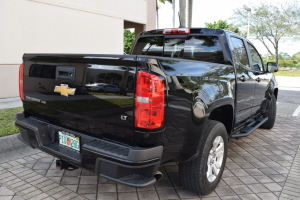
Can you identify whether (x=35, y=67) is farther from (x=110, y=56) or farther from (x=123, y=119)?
(x=123, y=119)

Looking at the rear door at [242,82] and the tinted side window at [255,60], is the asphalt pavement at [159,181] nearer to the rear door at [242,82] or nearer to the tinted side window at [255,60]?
the rear door at [242,82]

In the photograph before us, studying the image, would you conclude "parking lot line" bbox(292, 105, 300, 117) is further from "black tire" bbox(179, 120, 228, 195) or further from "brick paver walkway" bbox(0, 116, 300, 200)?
"black tire" bbox(179, 120, 228, 195)

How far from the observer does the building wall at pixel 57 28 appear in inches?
315

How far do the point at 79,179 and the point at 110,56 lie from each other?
1.72 metres

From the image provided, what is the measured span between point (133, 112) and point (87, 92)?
1.73ft

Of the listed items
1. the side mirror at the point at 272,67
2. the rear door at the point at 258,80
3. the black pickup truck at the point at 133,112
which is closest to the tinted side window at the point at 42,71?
the black pickup truck at the point at 133,112

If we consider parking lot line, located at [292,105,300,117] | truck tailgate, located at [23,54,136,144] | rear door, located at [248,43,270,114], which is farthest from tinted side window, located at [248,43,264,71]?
parking lot line, located at [292,105,300,117]

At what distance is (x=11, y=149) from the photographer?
13.6ft

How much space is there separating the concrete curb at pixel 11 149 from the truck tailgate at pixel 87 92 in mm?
1393

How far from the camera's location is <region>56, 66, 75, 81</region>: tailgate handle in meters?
2.57

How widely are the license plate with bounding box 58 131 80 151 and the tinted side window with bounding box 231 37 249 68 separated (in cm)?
236

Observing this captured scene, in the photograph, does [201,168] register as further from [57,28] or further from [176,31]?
[57,28]

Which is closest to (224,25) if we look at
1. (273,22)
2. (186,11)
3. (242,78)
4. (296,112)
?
(273,22)

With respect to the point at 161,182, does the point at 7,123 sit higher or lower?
higher
